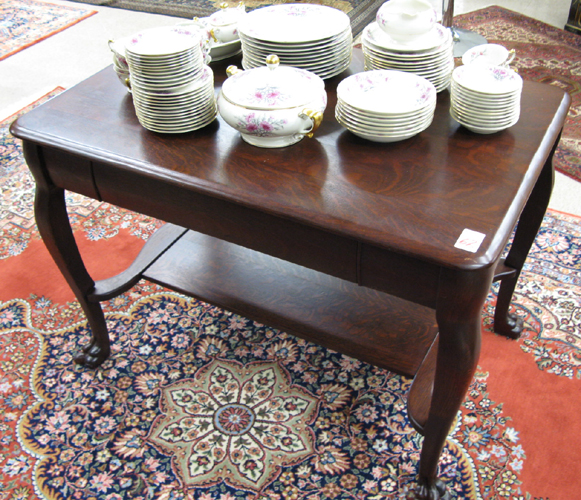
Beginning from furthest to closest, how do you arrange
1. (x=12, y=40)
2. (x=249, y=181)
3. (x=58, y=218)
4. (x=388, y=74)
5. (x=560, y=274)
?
1. (x=12, y=40)
2. (x=560, y=274)
3. (x=58, y=218)
4. (x=388, y=74)
5. (x=249, y=181)

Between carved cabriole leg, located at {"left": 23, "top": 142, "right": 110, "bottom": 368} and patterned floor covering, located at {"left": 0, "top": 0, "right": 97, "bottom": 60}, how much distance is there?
7.99 ft

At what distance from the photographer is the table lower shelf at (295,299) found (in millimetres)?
1354

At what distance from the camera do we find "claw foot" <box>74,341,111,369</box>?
1.56 metres

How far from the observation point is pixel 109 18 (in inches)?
145

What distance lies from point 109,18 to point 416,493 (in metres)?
3.57

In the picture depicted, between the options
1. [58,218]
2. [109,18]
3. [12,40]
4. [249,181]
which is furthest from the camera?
[109,18]

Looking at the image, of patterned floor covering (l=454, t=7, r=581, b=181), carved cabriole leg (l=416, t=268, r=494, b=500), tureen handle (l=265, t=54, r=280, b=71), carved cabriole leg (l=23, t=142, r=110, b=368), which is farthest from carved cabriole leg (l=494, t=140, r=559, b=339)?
carved cabriole leg (l=23, t=142, r=110, b=368)

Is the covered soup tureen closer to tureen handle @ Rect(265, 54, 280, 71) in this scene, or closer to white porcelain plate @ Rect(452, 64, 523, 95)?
tureen handle @ Rect(265, 54, 280, 71)

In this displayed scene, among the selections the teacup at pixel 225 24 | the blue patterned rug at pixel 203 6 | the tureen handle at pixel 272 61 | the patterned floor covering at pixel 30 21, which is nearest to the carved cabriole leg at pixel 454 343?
the tureen handle at pixel 272 61

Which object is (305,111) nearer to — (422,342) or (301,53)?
(301,53)

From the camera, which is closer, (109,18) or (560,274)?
(560,274)

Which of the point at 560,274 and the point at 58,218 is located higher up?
the point at 58,218

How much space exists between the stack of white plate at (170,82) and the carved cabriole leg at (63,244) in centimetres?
27

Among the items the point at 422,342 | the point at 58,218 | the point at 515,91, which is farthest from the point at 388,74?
the point at 58,218
